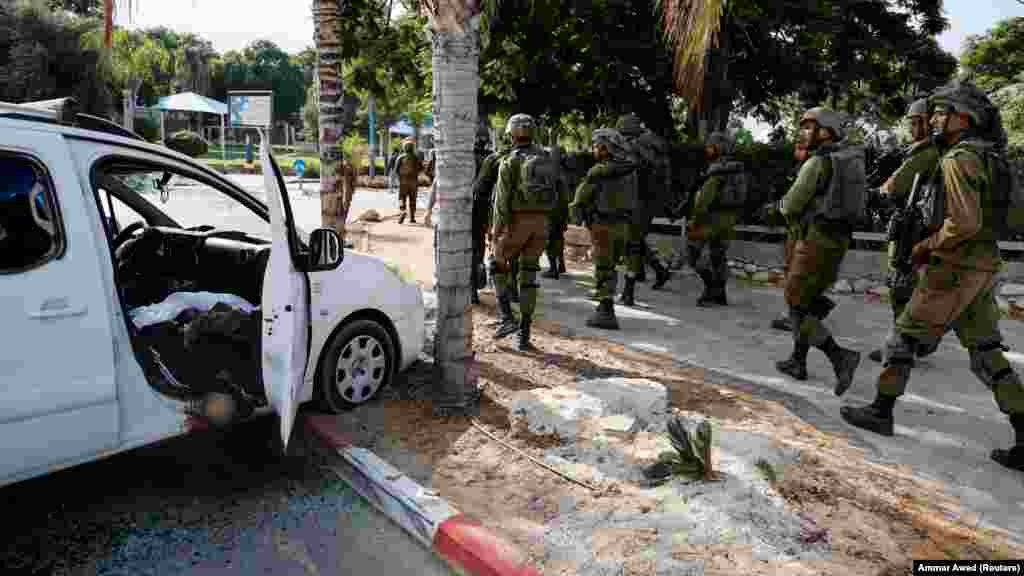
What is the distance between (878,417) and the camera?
15.3ft

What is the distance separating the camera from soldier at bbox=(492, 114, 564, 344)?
6109 millimetres

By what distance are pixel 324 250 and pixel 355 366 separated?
1.07 metres

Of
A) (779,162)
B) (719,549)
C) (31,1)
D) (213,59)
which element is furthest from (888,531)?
(213,59)

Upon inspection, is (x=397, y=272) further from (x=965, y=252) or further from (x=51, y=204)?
(x=965, y=252)

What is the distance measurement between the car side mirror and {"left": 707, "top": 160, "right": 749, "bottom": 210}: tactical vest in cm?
540

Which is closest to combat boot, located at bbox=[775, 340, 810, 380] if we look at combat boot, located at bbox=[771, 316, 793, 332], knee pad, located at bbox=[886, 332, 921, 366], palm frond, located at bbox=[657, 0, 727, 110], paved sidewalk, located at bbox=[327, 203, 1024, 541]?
paved sidewalk, located at bbox=[327, 203, 1024, 541]

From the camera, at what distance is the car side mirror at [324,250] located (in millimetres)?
3773

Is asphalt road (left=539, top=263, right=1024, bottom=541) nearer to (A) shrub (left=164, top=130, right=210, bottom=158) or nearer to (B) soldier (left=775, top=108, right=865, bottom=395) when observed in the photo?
(B) soldier (left=775, top=108, right=865, bottom=395)

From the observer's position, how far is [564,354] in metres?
6.17

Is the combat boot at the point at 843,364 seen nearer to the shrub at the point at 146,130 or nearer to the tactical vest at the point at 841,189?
the tactical vest at the point at 841,189

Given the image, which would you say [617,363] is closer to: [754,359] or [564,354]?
[564,354]

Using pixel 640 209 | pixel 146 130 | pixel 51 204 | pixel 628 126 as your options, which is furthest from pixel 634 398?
pixel 146 130

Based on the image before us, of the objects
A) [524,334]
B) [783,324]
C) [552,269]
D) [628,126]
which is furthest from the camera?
[552,269]

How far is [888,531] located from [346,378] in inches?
120
